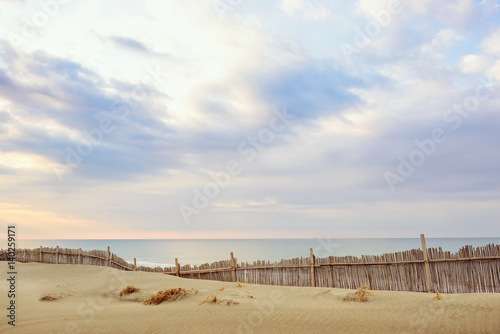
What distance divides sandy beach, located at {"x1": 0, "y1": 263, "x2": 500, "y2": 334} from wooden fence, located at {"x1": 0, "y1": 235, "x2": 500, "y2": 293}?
177 centimetres

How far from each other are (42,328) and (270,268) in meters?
8.21

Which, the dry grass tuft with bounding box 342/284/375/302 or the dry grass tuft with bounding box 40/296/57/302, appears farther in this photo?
the dry grass tuft with bounding box 40/296/57/302

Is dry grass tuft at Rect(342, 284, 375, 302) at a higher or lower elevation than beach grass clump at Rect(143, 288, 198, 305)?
lower

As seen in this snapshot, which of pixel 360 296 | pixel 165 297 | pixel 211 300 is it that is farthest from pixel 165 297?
pixel 360 296

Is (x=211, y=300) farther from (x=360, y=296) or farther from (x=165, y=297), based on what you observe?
(x=360, y=296)

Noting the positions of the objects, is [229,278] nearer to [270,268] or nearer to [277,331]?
[270,268]

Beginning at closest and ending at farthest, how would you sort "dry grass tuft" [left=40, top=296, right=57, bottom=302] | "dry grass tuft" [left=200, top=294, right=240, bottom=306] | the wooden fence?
"dry grass tuft" [left=200, top=294, right=240, bottom=306] → "dry grass tuft" [left=40, top=296, right=57, bottom=302] → the wooden fence

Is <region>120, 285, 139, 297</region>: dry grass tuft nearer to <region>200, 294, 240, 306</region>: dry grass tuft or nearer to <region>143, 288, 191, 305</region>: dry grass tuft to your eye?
<region>143, 288, 191, 305</region>: dry grass tuft

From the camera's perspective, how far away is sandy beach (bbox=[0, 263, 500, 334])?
24.1 ft

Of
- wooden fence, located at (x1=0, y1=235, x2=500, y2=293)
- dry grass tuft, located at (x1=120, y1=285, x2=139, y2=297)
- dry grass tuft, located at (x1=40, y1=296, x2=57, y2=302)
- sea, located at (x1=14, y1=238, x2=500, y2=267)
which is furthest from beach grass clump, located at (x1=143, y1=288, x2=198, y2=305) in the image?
sea, located at (x1=14, y1=238, x2=500, y2=267)

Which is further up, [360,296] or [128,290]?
[128,290]

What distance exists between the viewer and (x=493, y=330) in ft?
22.8

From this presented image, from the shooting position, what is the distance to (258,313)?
323 inches

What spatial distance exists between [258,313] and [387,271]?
6.13 metres
